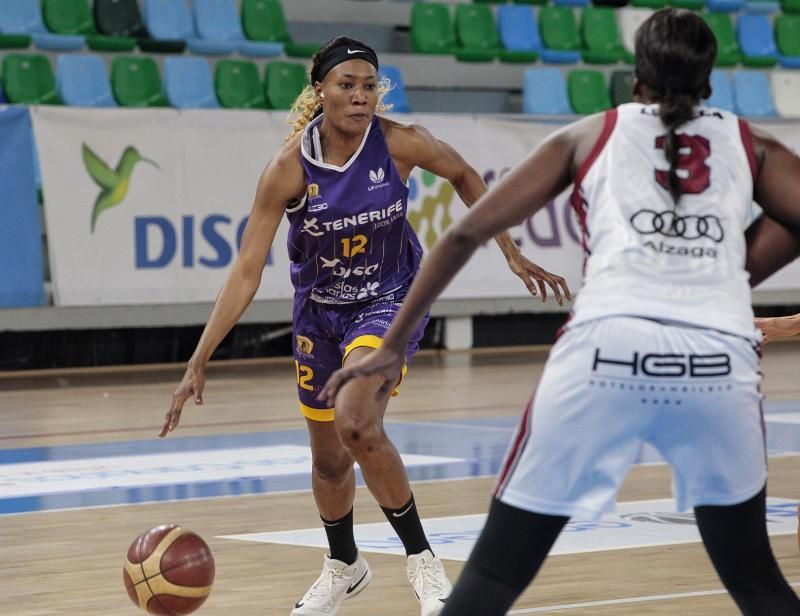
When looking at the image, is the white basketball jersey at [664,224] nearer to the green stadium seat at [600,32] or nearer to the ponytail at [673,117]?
the ponytail at [673,117]

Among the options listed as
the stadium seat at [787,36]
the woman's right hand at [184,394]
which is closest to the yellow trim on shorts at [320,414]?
the woman's right hand at [184,394]

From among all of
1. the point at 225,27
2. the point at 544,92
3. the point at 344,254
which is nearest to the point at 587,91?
the point at 544,92

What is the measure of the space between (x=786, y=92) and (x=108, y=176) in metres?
8.63

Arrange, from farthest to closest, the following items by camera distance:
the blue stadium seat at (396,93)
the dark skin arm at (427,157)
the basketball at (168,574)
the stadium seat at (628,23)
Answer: the stadium seat at (628,23), the blue stadium seat at (396,93), the dark skin arm at (427,157), the basketball at (168,574)

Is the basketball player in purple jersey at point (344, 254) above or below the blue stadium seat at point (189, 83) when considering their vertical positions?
above

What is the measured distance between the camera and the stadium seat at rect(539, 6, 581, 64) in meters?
17.0

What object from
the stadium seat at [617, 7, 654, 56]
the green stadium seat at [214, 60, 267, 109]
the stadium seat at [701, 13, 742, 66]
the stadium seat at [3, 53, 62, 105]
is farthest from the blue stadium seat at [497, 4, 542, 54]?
the stadium seat at [3, 53, 62, 105]

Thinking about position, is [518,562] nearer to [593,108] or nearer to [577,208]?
[577,208]

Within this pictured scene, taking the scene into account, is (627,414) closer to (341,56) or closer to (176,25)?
(341,56)

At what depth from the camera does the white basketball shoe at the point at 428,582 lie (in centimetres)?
487

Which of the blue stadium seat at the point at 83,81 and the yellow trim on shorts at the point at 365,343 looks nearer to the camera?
the yellow trim on shorts at the point at 365,343

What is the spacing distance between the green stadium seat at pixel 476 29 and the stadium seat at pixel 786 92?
136 inches

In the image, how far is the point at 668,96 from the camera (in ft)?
10.3

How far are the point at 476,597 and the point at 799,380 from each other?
10.6 meters
